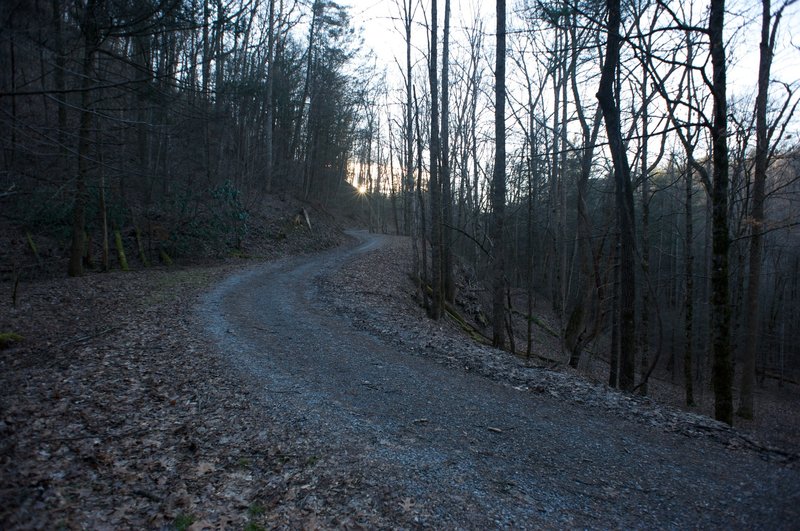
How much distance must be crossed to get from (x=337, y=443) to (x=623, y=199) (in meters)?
6.70

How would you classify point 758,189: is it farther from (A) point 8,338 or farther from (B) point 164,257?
(B) point 164,257

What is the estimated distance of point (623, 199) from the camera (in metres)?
8.11

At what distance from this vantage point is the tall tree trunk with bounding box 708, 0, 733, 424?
6941 mm

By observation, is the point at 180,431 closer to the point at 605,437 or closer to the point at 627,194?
the point at 605,437

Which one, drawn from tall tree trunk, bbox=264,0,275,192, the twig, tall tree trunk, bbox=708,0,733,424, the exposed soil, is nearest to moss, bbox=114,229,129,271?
the exposed soil

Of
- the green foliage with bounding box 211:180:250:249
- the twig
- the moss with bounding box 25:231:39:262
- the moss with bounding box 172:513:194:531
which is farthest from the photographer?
the green foliage with bounding box 211:180:250:249

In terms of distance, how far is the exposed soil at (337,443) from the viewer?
331 cm

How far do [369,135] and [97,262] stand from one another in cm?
2834

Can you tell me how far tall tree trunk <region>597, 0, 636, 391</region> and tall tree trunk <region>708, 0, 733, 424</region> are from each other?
1253 mm

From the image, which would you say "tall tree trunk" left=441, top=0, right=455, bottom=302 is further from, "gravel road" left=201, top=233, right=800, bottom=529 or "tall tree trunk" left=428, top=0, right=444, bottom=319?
"gravel road" left=201, top=233, right=800, bottom=529

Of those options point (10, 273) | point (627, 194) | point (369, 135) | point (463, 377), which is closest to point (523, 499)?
point (463, 377)

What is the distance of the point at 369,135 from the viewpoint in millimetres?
40719

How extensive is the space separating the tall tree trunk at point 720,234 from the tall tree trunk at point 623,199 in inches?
49.3

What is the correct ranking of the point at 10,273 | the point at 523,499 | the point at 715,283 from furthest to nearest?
the point at 10,273, the point at 715,283, the point at 523,499
